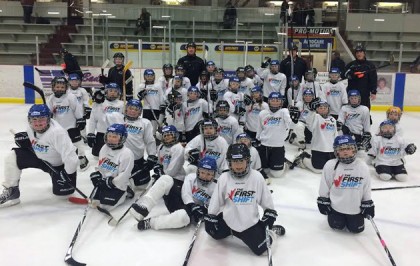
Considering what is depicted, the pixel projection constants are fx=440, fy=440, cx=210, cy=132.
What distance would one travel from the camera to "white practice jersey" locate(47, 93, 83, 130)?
5.18 meters

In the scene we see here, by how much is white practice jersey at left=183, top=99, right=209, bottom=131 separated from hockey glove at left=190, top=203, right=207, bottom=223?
97.9 inches

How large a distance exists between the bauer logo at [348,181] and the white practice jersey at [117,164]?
5.73 ft

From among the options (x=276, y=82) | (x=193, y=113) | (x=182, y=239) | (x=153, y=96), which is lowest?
(x=182, y=239)

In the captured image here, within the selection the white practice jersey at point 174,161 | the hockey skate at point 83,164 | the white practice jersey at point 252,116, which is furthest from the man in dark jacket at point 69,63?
the white practice jersey at point 174,161

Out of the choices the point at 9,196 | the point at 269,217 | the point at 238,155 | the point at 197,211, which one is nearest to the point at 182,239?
the point at 197,211

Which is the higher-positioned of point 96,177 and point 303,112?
point 303,112

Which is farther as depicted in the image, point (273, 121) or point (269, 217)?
point (273, 121)

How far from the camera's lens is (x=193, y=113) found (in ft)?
→ 19.0

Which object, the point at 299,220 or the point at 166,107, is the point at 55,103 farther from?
the point at 299,220

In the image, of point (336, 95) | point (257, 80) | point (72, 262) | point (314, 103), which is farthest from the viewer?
point (257, 80)

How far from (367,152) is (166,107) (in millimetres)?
2772

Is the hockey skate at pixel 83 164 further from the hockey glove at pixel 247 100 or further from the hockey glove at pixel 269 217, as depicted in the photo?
the hockey glove at pixel 269 217

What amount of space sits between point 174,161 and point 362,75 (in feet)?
12.5

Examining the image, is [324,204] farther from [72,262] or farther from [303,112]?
[303,112]
